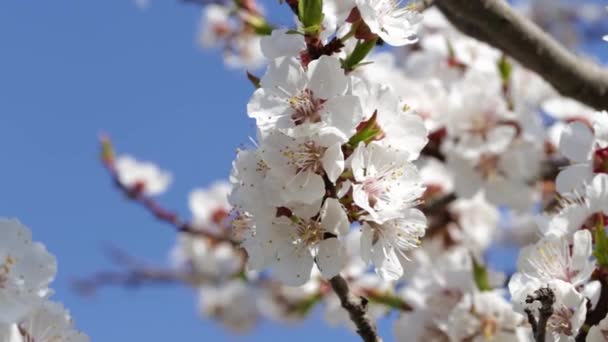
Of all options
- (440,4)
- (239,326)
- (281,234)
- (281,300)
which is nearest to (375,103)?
(281,234)

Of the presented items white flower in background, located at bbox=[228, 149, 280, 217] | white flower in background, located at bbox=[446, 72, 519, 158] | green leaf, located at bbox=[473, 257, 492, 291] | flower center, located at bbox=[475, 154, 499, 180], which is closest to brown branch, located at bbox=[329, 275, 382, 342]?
white flower in background, located at bbox=[228, 149, 280, 217]

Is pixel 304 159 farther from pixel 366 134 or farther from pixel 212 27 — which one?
pixel 212 27

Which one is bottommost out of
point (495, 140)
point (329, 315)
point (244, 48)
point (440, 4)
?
point (329, 315)

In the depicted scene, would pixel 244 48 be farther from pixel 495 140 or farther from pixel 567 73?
pixel 567 73

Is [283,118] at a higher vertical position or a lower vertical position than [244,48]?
lower

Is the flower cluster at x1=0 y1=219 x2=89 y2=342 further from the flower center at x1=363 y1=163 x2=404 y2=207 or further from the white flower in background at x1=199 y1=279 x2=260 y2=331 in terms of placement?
the white flower in background at x1=199 y1=279 x2=260 y2=331

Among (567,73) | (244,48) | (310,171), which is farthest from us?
(244,48)

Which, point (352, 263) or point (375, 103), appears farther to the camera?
point (352, 263)
